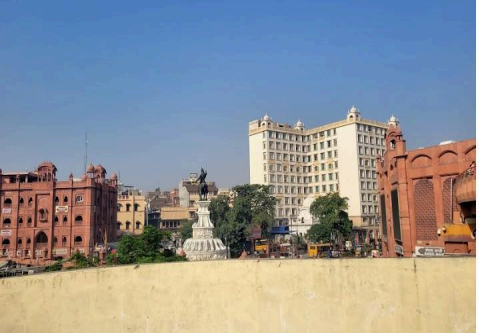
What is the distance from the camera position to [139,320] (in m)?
18.2

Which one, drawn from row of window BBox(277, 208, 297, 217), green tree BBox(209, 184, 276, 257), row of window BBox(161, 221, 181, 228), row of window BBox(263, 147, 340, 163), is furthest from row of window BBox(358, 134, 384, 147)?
row of window BBox(161, 221, 181, 228)

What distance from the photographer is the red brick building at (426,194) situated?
29.6 m

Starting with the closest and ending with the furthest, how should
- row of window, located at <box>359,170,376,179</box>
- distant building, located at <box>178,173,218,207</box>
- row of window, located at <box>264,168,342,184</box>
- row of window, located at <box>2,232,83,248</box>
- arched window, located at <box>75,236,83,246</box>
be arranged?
row of window, located at <box>2,232,83,248</box>, arched window, located at <box>75,236,83,246</box>, row of window, located at <box>359,170,376,179</box>, row of window, located at <box>264,168,342,184</box>, distant building, located at <box>178,173,218,207</box>

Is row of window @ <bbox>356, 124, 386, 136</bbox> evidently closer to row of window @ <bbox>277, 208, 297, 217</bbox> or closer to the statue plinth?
row of window @ <bbox>277, 208, 297, 217</bbox>

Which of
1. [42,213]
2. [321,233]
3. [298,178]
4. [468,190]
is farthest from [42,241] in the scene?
[468,190]

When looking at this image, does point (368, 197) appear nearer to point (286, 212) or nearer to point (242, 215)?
point (286, 212)

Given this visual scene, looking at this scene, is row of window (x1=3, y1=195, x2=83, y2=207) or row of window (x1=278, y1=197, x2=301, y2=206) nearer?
row of window (x1=3, y1=195, x2=83, y2=207)

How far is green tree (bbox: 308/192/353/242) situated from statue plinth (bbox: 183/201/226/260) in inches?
1322

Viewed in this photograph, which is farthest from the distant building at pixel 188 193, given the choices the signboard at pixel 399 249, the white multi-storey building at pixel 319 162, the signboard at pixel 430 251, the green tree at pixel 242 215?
the signboard at pixel 430 251

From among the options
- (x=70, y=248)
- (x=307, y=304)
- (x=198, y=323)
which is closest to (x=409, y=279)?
(x=307, y=304)

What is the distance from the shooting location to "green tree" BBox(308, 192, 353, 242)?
6294 cm

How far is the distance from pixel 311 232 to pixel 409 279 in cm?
5168

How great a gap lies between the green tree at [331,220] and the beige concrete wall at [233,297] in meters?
46.7

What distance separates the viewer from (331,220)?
62.7 metres
